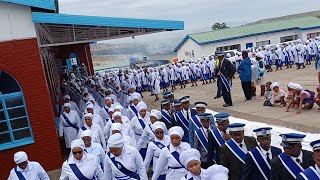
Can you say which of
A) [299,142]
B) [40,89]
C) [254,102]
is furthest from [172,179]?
[254,102]

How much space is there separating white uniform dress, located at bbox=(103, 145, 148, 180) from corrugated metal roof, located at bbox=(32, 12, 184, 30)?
472 cm

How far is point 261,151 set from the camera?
4.34 metres

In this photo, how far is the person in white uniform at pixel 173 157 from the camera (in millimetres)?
5180

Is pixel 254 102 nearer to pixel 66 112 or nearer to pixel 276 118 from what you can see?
pixel 276 118

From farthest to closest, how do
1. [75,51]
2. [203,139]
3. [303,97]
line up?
1. [75,51]
2. [303,97]
3. [203,139]

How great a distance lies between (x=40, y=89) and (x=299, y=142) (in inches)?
260

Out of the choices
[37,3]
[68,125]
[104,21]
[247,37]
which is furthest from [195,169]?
[247,37]

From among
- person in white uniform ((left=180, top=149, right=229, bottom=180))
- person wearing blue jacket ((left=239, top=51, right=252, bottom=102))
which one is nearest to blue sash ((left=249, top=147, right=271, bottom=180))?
person in white uniform ((left=180, top=149, right=229, bottom=180))

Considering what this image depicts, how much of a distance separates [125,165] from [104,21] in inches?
208

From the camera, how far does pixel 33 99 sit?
895cm

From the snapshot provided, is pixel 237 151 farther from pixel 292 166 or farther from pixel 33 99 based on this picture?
pixel 33 99

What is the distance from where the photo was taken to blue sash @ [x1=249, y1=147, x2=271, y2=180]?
429 centimetres

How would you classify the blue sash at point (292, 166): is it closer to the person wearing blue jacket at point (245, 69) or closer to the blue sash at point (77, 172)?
the blue sash at point (77, 172)

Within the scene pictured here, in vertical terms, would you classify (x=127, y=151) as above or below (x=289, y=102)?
above
